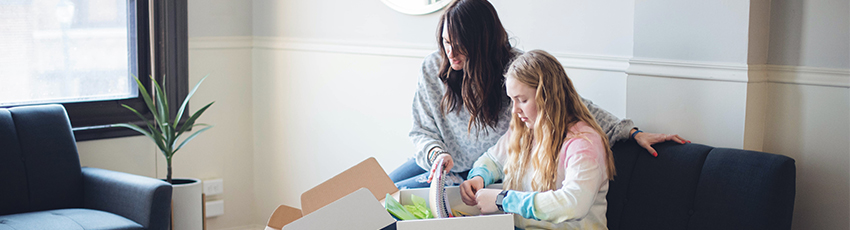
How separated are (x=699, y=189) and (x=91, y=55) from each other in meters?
2.65

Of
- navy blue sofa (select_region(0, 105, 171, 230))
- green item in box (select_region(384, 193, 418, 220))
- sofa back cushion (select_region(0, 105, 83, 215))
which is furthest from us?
sofa back cushion (select_region(0, 105, 83, 215))

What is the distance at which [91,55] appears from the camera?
9.75 ft

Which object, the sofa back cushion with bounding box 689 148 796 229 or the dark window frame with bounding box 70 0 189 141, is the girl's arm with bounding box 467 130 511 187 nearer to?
the sofa back cushion with bounding box 689 148 796 229

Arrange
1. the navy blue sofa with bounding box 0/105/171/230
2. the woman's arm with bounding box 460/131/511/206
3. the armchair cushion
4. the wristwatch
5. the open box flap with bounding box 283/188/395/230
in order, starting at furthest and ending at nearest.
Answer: the navy blue sofa with bounding box 0/105/171/230, the armchair cushion, the woman's arm with bounding box 460/131/511/206, the wristwatch, the open box flap with bounding box 283/188/395/230

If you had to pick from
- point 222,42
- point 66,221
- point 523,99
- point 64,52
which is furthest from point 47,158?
point 523,99

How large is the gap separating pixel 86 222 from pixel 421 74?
1317mm

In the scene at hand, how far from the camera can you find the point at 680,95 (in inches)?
65.9

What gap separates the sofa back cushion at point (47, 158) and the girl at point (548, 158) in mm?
1822

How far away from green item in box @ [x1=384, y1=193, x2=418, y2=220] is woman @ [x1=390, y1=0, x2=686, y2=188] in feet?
0.96

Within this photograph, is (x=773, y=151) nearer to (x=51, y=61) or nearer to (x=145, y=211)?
(x=145, y=211)

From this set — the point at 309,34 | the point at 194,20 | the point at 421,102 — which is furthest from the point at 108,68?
the point at 421,102

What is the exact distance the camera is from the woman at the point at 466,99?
67.5 inches

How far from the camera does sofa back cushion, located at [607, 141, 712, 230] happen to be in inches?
59.4

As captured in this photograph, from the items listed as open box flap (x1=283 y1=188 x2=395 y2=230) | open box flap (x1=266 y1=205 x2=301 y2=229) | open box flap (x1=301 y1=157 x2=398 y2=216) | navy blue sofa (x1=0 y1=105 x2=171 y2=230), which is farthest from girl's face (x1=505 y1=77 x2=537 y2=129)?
navy blue sofa (x1=0 y1=105 x2=171 y2=230)
